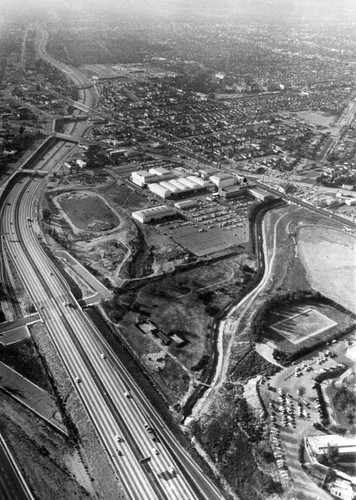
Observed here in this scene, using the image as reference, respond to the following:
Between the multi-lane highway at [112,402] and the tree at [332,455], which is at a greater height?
the tree at [332,455]

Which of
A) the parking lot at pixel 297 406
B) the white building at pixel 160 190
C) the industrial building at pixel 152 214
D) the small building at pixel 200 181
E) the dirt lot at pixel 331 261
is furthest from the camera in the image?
the small building at pixel 200 181

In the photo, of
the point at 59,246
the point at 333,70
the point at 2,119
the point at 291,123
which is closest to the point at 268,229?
the point at 59,246

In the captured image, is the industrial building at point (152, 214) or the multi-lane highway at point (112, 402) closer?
the multi-lane highway at point (112, 402)

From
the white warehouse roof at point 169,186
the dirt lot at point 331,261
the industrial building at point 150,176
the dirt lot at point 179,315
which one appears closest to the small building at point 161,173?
the industrial building at point 150,176

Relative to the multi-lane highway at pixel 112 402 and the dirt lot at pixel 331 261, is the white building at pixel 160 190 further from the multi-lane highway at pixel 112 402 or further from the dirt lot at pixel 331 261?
the multi-lane highway at pixel 112 402

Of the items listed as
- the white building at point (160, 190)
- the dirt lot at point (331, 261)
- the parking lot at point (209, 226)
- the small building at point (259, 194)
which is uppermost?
the white building at point (160, 190)

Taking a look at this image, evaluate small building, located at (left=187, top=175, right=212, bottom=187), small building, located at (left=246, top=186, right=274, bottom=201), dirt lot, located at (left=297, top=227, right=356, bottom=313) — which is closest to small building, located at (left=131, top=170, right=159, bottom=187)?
small building, located at (left=187, top=175, right=212, bottom=187)

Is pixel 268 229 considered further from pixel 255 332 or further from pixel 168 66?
pixel 168 66

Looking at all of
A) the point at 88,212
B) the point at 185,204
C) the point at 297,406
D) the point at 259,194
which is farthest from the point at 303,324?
the point at 88,212
